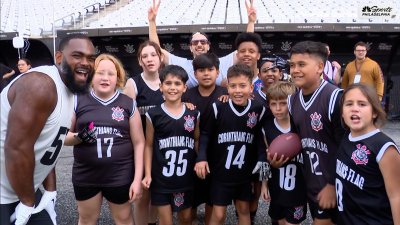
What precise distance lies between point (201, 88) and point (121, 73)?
25.9 inches

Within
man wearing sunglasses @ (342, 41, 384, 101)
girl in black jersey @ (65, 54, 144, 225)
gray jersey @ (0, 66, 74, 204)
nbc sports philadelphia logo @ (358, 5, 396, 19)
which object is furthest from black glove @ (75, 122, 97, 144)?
nbc sports philadelphia logo @ (358, 5, 396, 19)

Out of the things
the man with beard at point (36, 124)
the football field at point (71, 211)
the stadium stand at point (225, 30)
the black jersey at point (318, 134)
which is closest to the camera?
the man with beard at point (36, 124)

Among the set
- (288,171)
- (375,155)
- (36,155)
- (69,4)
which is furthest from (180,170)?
(69,4)

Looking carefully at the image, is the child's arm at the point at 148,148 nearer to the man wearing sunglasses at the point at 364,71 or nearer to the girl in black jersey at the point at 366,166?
the girl in black jersey at the point at 366,166

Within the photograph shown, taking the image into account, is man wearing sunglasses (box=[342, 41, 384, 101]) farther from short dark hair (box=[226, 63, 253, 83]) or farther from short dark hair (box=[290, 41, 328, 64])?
short dark hair (box=[290, 41, 328, 64])

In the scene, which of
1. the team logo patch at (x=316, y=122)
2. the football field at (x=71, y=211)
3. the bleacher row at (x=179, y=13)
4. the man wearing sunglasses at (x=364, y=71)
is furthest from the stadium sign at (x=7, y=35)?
the team logo patch at (x=316, y=122)

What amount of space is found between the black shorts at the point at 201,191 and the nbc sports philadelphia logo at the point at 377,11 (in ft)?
26.2

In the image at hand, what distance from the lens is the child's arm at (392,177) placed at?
1861 mm

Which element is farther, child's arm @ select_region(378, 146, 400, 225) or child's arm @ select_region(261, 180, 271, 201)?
child's arm @ select_region(261, 180, 271, 201)

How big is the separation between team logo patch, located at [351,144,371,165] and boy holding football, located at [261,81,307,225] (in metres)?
0.67

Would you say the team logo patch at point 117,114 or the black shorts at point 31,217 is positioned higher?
the team logo patch at point 117,114

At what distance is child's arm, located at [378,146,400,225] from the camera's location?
1.86 metres

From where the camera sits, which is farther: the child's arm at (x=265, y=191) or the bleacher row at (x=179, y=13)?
the bleacher row at (x=179, y=13)

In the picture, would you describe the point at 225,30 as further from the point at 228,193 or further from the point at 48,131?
the point at 48,131
